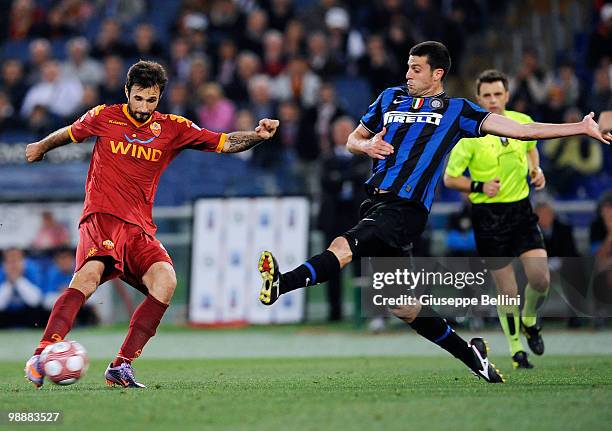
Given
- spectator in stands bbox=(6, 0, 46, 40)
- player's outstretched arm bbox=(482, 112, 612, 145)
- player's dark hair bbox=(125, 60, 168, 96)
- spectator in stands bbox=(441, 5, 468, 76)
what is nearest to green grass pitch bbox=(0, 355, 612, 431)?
player's outstretched arm bbox=(482, 112, 612, 145)

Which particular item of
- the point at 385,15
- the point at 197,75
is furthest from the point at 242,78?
the point at 385,15

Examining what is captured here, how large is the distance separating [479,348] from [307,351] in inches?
181

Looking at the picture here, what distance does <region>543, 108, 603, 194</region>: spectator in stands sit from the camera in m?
15.8

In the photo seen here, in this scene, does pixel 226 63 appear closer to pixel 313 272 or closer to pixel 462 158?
pixel 462 158

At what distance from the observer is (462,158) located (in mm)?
10758

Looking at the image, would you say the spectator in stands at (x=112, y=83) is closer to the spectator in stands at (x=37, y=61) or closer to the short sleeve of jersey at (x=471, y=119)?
the spectator in stands at (x=37, y=61)

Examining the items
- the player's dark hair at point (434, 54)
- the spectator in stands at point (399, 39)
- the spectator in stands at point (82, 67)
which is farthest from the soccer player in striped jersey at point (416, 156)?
the spectator in stands at point (82, 67)

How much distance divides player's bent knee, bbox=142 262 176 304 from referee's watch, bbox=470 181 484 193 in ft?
11.5

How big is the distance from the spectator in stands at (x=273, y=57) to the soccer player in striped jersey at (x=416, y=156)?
416 inches

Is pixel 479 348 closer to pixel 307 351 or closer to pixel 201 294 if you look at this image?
pixel 307 351

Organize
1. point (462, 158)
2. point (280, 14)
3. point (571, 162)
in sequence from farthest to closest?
point (280, 14), point (571, 162), point (462, 158)

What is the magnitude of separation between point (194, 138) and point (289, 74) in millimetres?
10152

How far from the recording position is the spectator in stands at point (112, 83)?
18.7m

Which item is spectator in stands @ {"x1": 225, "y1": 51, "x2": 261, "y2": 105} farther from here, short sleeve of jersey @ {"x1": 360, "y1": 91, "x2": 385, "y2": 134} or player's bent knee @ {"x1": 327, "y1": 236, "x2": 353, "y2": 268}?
player's bent knee @ {"x1": 327, "y1": 236, "x2": 353, "y2": 268}
